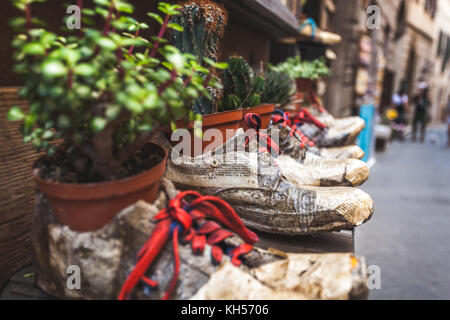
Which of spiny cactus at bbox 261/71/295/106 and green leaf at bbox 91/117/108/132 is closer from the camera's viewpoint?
green leaf at bbox 91/117/108/132

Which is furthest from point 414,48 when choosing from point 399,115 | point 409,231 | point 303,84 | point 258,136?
point 258,136

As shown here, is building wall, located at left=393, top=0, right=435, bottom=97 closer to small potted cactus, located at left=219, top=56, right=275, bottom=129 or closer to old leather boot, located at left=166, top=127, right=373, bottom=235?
small potted cactus, located at left=219, top=56, right=275, bottom=129

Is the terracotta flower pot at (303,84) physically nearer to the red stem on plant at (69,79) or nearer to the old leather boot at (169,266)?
the old leather boot at (169,266)

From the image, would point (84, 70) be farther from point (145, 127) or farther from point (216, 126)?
point (216, 126)

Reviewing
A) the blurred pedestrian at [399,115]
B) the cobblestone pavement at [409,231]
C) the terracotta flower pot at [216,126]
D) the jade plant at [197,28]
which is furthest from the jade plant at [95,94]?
the blurred pedestrian at [399,115]

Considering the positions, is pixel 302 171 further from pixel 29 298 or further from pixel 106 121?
pixel 29 298

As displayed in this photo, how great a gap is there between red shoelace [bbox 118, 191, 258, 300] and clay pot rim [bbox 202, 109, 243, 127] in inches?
15.3

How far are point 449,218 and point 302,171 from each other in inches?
172

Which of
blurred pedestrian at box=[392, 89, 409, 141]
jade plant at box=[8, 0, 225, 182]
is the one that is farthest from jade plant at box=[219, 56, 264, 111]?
blurred pedestrian at box=[392, 89, 409, 141]

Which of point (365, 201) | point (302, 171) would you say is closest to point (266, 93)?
point (302, 171)

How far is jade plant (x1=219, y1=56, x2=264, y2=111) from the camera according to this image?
4.78 ft

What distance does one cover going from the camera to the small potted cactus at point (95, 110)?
2.07ft

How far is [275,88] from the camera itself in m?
1.88

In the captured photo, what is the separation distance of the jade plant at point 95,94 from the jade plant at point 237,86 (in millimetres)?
664
